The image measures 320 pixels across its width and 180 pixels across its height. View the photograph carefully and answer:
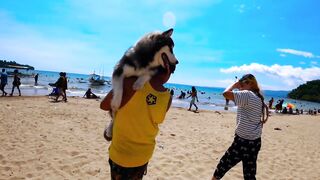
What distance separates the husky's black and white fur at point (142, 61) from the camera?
2.05m

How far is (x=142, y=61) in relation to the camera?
206cm

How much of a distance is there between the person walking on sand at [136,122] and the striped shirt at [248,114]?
210 centimetres

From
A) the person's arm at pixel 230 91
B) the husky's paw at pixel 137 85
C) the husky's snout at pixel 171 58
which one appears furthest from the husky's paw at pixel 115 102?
the person's arm at pixel 230 91

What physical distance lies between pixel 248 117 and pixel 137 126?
8.22 feet

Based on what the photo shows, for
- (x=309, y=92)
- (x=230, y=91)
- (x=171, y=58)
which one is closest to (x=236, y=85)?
(x=230, y=91)

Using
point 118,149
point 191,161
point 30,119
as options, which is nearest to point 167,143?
point 191,161

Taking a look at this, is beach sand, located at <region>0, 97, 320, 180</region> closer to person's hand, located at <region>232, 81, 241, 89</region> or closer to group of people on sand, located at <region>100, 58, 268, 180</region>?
person's hand, located at <region>232, 81, 241, 89</region>

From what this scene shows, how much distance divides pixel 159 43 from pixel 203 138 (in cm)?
861

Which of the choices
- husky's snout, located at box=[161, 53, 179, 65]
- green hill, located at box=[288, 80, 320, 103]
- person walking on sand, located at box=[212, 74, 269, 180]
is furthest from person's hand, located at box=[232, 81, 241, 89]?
green hill, located at box=[288, 80, 320, 103]

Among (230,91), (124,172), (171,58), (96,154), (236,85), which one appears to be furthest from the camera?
(96,154)

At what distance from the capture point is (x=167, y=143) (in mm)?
8773

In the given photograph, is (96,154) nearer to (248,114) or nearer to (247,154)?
(247,154)

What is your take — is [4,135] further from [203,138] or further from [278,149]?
[278,149]

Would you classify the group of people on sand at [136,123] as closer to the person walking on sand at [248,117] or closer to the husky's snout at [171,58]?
the husky's snout at [171,58]
